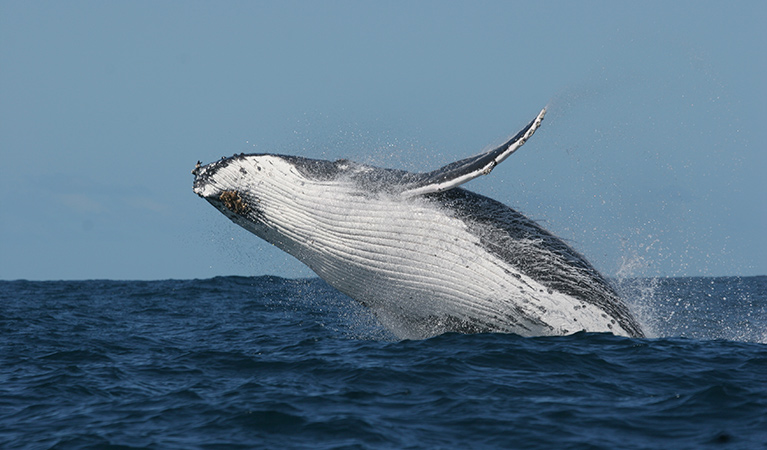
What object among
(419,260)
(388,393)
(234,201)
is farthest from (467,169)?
(234,201)

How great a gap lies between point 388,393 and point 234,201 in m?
3.98

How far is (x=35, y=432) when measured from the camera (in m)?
8.74

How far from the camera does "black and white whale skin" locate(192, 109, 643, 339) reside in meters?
11.1

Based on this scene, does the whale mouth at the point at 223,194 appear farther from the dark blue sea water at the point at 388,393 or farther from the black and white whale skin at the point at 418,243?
Result: the dark blue sea water at the point at 388,393

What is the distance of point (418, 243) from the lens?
Result: 11039 millimetres

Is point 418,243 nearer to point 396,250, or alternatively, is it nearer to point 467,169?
point 396,250

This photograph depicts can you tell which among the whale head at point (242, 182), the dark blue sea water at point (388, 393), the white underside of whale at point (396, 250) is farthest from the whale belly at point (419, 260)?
the dark blue sea water at point (388, 393)

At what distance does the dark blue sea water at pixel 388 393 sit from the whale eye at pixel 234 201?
2.58 meters

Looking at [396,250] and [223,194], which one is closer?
[396,250]

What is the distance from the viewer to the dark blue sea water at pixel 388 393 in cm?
784

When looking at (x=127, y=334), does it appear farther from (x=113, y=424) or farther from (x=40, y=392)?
(x=113, y=424)

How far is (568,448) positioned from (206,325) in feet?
49.8

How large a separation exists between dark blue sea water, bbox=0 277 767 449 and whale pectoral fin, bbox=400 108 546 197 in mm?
2542

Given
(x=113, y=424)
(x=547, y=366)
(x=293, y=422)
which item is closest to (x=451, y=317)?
(x=547, y=366)
